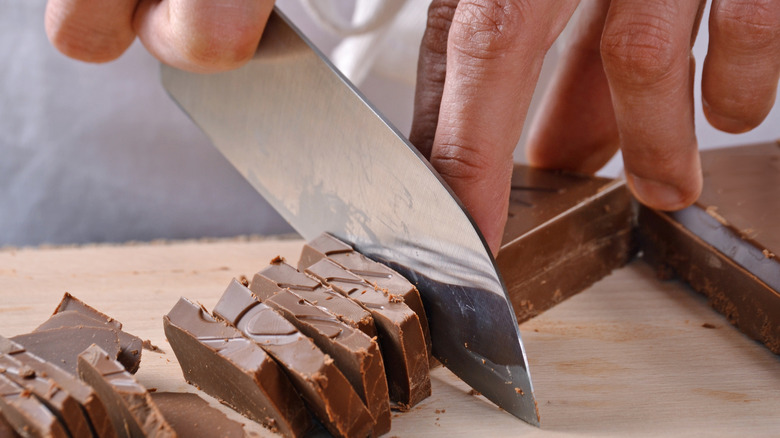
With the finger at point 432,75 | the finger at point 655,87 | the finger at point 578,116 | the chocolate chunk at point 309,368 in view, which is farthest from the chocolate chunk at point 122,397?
the finger at point 578,116

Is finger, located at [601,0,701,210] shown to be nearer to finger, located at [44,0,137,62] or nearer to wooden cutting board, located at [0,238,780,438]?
wooden cutting board, located at [0,238,780,438]

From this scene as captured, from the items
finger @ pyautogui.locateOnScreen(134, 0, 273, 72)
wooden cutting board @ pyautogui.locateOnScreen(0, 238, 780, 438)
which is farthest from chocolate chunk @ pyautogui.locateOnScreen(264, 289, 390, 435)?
finger @ pyautogui.locateOnScreen(134, 0, 273, 72)

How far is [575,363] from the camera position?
2127 millimetres

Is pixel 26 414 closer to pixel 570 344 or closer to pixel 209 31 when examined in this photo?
pixel 209 31

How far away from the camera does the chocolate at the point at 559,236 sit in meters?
2.30

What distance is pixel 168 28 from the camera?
→ 2.20m

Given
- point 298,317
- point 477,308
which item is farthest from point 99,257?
point 477,308

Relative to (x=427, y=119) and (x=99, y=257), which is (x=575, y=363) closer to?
(x=427, y=119)

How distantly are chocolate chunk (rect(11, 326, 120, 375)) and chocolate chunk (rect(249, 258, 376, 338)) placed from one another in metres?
0.42

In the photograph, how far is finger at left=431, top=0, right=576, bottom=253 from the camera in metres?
1.88

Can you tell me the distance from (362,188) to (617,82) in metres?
0.86

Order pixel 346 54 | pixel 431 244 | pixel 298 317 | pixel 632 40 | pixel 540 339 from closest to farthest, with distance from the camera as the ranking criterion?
pixel 298 317 → pixel 431 244 → pixel 632 40 → pixel 540 339 → pixel 346 54

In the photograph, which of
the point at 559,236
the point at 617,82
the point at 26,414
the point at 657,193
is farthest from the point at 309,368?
the point at 657,193

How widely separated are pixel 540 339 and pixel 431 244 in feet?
1.84
